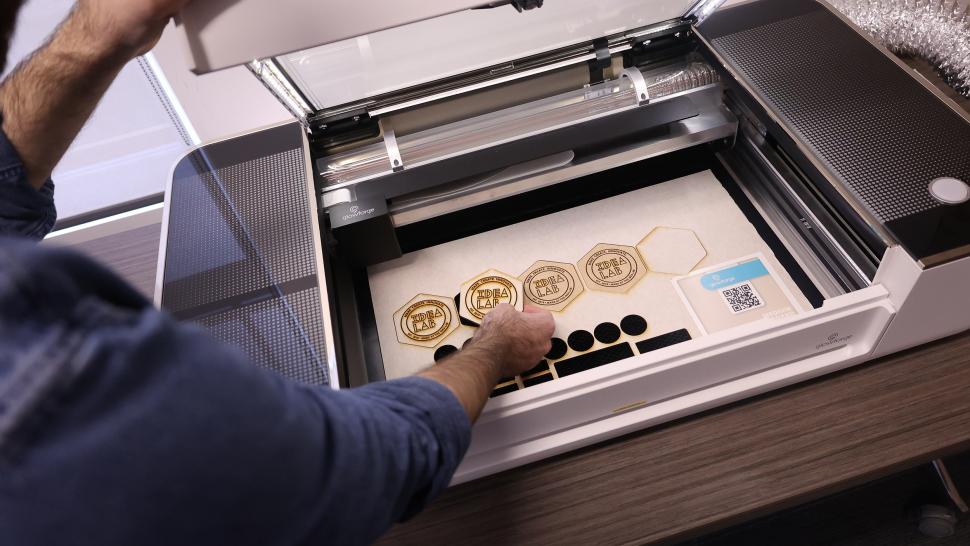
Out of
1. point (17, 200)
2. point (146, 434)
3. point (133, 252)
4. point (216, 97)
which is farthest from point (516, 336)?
point (133, 252)

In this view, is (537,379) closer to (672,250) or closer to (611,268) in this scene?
(611,268)

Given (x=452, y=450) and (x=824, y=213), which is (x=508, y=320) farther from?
(x=824, y=213)

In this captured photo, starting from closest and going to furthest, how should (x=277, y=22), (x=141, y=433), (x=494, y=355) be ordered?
(x=141, y=433), (x=277, y=22), (x=494, y=355)

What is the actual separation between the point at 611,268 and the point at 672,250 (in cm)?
13

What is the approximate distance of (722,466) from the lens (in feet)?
3.38

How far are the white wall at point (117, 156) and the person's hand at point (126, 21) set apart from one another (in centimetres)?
115

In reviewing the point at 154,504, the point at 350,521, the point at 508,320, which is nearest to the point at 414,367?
the point at 508,320

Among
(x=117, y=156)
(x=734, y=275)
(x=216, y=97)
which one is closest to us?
(x=734, y=275)

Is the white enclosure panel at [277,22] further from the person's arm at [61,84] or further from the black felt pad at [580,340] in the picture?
the black felt pad at [580,340]

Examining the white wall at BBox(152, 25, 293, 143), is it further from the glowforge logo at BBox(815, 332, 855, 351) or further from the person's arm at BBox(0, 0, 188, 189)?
the glowforge logo at BBox(815, 332, 855, 351)

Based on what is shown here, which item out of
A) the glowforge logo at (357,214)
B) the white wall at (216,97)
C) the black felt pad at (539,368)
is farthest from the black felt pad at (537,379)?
the white wall at (216,97)

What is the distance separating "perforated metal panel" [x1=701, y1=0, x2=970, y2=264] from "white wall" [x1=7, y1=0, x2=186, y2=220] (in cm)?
172

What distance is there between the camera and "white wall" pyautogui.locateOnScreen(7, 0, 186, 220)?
2.05 m

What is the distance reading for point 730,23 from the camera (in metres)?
1.33
